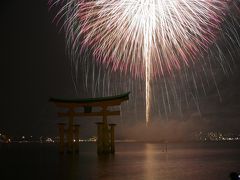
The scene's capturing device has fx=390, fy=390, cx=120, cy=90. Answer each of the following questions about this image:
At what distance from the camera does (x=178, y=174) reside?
37844 millimetres

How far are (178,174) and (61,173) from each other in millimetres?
11408

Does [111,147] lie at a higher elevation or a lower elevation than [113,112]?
lower

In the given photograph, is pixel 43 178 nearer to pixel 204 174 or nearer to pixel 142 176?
→ pixel 142 176


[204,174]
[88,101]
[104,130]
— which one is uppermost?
[88,101]

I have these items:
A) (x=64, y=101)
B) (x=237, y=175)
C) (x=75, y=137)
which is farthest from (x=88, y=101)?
(x=237, y=175)

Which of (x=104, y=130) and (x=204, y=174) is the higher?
(x=104, y=130)

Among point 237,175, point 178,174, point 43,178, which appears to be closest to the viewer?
point 237,175

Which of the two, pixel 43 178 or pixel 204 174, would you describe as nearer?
pixel 43 178

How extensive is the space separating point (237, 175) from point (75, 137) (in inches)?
1745

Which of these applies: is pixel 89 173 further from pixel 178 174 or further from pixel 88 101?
pixel 88 101

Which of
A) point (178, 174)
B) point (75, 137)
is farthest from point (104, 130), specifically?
point (178, 174)

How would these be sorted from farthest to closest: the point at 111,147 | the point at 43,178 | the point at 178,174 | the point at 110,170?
the point at 111,147 < the point at 110,170 < the point at 178,174 < the point at 43,178

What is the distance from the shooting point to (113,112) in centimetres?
5756

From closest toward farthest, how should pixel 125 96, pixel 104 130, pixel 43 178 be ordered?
1. pixel 43 178
2. pixel 125 96
3. pixel 104 130
